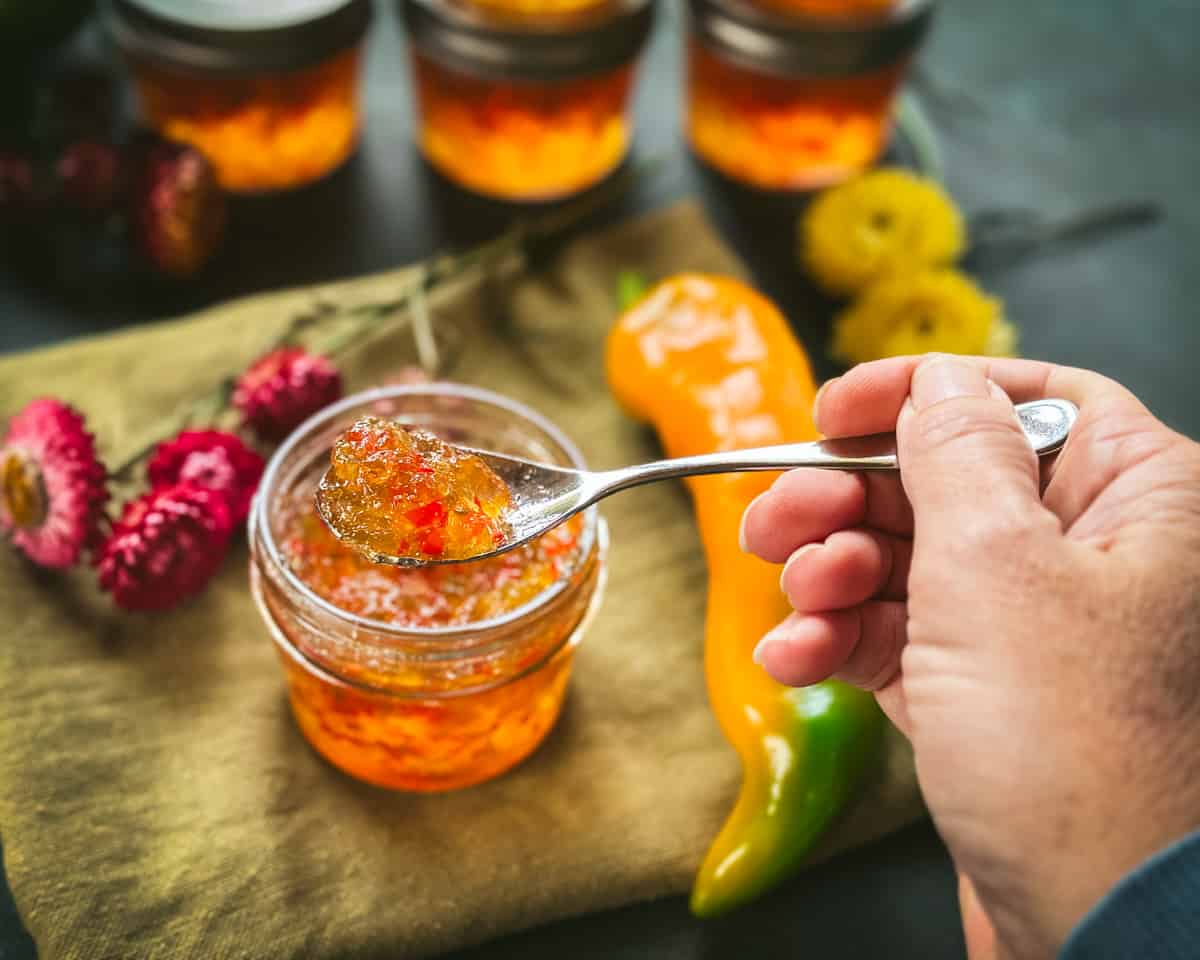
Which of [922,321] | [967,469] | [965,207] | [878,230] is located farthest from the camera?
[965,207]

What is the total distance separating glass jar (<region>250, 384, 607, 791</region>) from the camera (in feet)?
3.17

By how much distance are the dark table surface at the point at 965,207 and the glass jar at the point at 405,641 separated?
163 millimetres

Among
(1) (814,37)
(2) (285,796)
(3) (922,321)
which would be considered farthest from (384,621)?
(1) (814,37)

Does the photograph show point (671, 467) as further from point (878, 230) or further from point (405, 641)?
point (878, 230)

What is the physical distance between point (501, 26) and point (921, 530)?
0.90m

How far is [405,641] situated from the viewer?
95cm

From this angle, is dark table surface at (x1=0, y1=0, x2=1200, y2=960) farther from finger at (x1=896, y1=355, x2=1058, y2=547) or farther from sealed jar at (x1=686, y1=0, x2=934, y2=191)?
finger at (x1=896, y1=355, x2=1058, y2=547)

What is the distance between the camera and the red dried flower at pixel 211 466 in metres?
1.11

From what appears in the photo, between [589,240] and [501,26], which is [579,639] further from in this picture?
[501,26]

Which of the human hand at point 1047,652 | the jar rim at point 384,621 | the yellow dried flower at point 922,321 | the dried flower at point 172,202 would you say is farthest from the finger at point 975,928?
the dried flower at point 172,202

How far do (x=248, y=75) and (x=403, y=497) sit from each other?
2.31ft

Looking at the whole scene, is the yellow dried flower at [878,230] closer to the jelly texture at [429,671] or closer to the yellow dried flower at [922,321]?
the yellow dried flower at [922,321]

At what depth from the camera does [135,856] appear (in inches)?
38.8

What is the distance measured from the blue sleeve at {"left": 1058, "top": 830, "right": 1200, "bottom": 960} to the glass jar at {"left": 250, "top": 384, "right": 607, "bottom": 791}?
1.50ft
